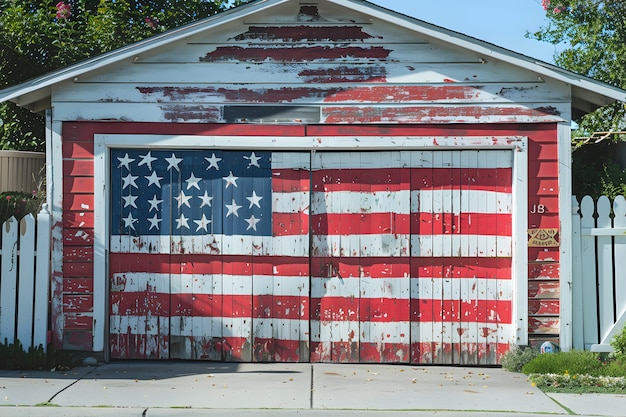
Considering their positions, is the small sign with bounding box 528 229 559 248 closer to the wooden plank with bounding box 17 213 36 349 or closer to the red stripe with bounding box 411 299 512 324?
the red stripe with bounding box 411 299 512 324

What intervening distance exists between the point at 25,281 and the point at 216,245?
2.04m

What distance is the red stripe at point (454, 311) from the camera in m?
9.43

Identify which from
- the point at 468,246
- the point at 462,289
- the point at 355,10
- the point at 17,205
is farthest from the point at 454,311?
the point at 17,205

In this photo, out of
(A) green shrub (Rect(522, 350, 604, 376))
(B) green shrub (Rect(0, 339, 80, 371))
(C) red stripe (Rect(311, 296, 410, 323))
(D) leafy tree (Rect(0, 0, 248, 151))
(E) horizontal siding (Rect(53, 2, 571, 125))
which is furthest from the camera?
(D) leafy tree (Rect(0, 0, 248, 151))

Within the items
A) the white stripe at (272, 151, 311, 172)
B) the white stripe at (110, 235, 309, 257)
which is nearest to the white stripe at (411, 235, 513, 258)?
the white stripe at (110, 235, 309, 257)

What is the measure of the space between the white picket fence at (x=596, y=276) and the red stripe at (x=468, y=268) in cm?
75

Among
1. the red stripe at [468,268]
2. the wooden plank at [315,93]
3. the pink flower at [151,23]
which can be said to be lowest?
the red stripe at [468,268]

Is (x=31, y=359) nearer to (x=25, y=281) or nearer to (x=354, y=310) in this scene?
(x=25, y=281)

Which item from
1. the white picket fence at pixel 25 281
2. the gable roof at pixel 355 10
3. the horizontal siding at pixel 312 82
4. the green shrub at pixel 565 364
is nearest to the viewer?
the green shrub at pixel 565 364

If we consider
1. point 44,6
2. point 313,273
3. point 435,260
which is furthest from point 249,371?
point 44,6

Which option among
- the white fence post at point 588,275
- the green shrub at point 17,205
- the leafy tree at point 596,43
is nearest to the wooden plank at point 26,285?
the green shrub at point 17,205

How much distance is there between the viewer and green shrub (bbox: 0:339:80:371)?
8.95 m

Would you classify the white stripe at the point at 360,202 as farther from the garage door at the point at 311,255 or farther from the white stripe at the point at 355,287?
the white stripe at the point at 355,287

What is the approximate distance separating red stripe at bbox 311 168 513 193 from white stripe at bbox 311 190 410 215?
0.05m
